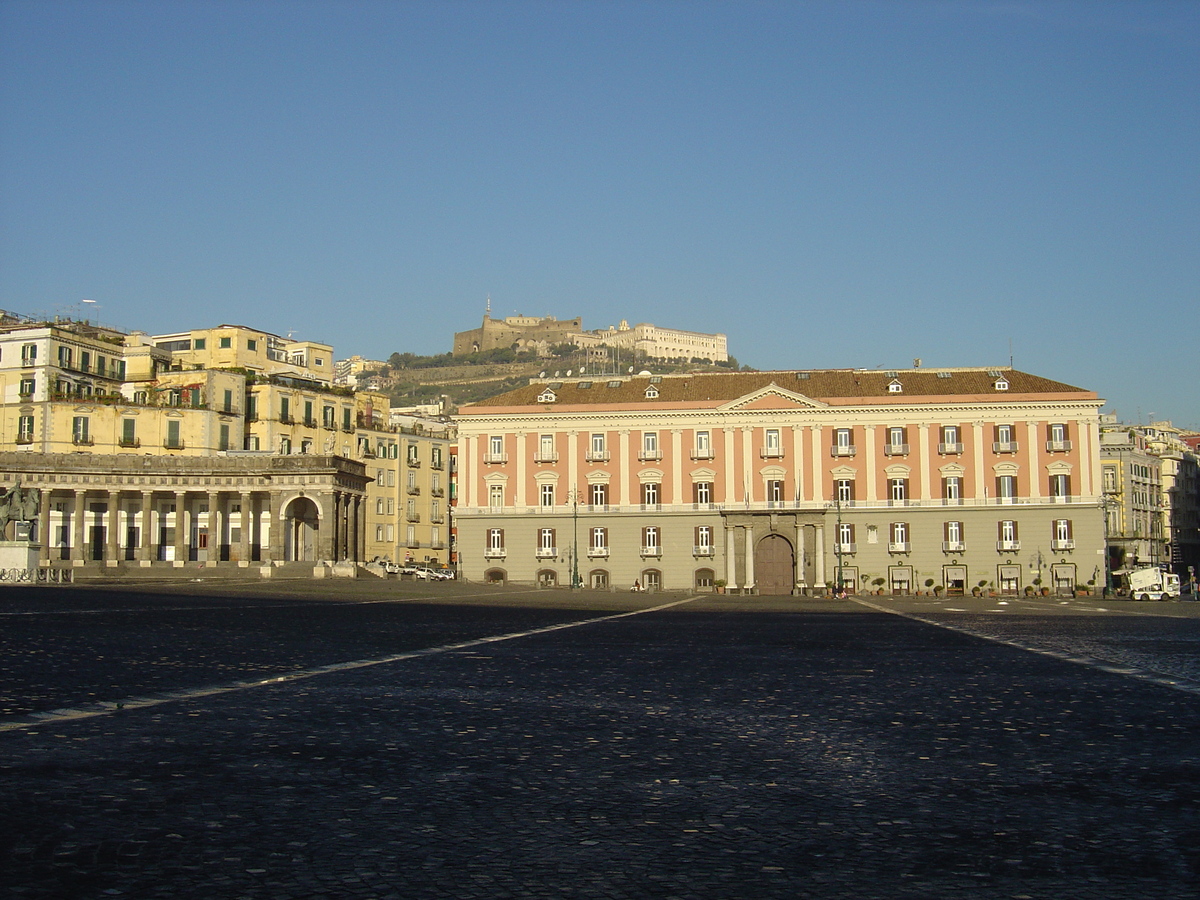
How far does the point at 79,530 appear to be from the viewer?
275 feet

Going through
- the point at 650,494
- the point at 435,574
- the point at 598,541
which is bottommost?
the point at 435,574

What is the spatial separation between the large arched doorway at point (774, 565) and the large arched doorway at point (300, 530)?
3208 cm

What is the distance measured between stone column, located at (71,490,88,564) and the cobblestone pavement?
2857 inches

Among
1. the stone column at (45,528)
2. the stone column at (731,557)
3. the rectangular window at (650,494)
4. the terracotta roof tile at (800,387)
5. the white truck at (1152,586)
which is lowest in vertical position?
the white truck at (1152,586)

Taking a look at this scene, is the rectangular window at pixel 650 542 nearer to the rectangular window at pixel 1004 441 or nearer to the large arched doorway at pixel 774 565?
the large arched doorway at pixel 774 565

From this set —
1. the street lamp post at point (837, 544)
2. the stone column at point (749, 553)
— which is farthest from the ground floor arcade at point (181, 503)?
the street lamp post at point (837, 544)

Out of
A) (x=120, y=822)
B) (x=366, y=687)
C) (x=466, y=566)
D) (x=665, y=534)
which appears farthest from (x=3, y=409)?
(x=120, y=822)

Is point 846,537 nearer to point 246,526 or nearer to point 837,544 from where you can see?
point 837,544

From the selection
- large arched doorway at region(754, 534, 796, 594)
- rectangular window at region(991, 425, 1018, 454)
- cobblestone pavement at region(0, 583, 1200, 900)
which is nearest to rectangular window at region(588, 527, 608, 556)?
large arched doorway at region(754, 534, 796, 594)

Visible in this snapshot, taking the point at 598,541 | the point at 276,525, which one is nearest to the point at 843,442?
the point at 598,541

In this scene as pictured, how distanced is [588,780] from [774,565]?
78.2 metres

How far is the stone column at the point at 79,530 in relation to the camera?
82.3 meters

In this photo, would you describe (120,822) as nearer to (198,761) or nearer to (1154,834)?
(198,761)

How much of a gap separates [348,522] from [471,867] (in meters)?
83.4
